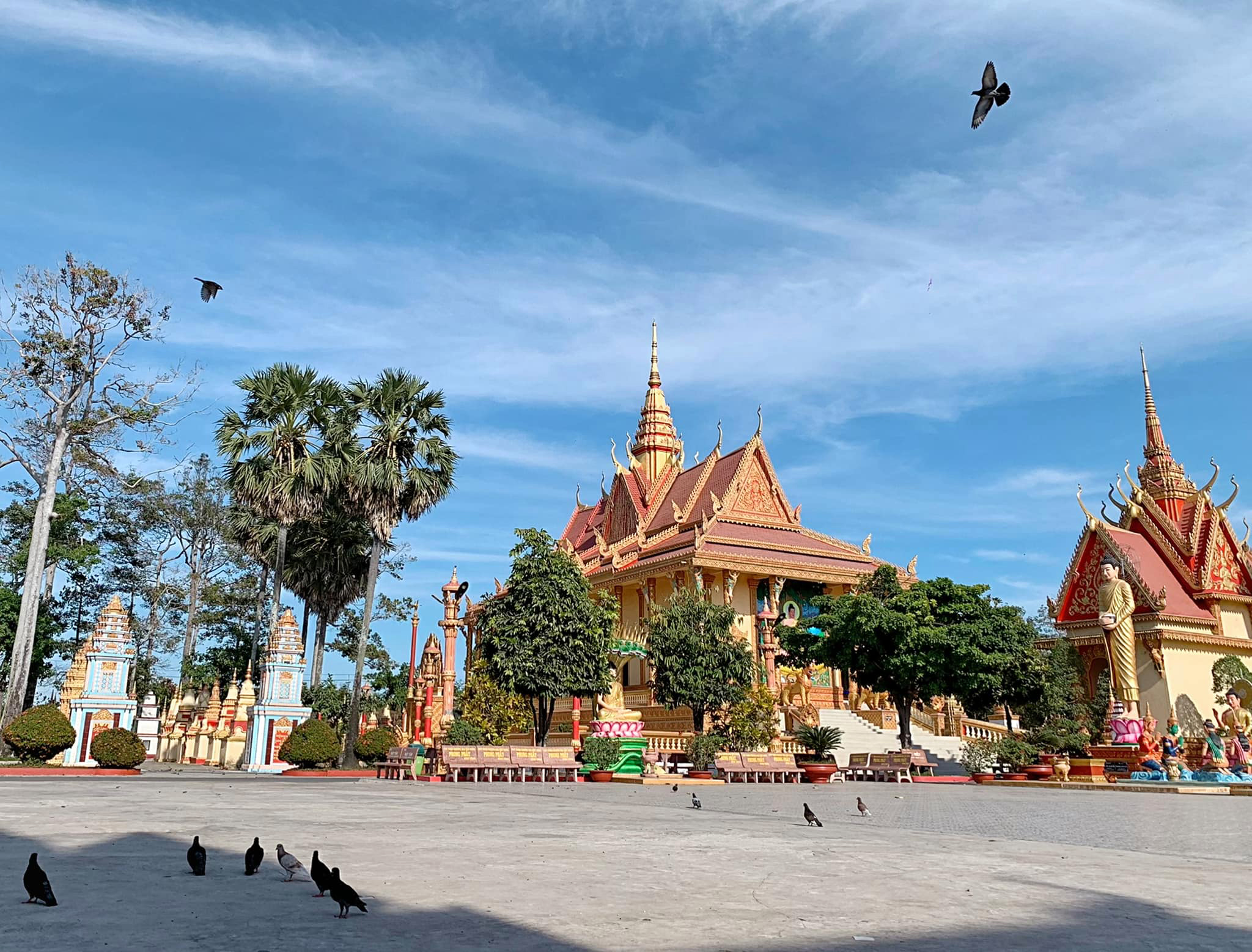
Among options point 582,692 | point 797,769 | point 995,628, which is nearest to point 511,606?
point 582,692

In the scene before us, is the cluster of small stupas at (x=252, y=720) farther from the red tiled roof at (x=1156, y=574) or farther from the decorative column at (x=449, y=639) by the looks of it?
the red tiled roof at (x=1156, y=574)

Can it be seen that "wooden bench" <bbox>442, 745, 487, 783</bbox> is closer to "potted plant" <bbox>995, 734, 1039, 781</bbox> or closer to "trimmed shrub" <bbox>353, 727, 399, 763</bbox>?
"trimmed shrub" <bbox>353, 727, 399, 763</bbox>

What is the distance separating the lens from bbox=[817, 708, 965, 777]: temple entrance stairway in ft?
99.1

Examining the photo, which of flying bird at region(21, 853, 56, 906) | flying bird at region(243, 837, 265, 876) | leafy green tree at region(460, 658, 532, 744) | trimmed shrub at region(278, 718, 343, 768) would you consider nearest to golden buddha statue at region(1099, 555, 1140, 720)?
leafy green tree at region(460, 658, 532, 744)

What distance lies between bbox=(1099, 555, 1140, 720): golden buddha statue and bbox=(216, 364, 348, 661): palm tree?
72.9ft

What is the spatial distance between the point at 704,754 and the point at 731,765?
0.78 metres

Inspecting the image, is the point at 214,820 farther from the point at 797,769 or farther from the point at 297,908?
the point at 797,769

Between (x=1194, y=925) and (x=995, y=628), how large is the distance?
2313 centimetres

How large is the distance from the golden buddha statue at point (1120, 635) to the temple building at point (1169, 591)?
16.0 feet

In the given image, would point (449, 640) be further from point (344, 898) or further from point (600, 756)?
point (344, 898)

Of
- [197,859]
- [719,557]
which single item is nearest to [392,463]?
[719,557]

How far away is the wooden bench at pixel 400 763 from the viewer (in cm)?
2488

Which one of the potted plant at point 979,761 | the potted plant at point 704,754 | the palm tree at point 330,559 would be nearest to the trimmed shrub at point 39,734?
the palm tree at point 330,559

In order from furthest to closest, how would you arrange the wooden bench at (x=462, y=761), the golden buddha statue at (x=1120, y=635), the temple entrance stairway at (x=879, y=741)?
the temple entrance stairway at (x=879, y=741), the golden buddha statue at (x=1120, y=635), the wooden bench at (x=462, y=761)
